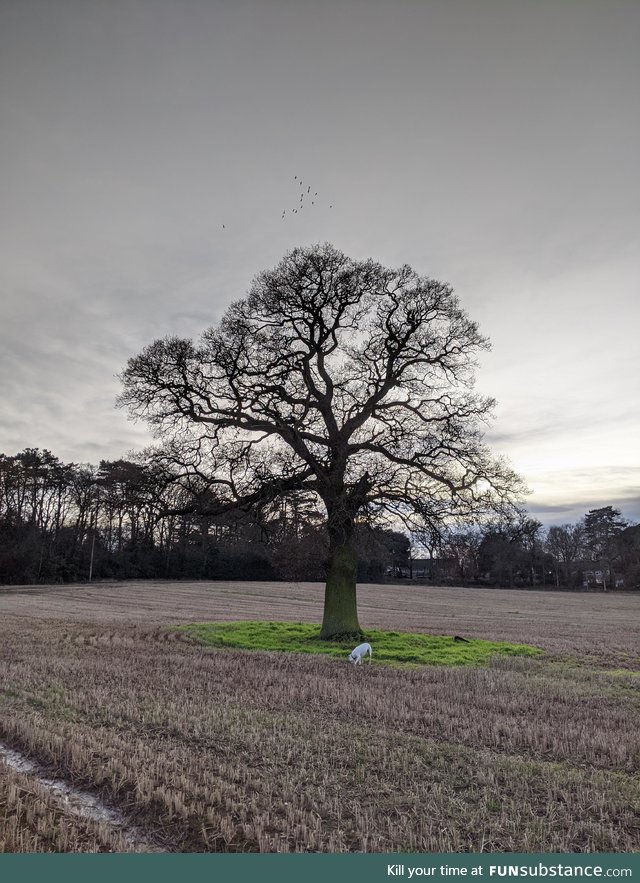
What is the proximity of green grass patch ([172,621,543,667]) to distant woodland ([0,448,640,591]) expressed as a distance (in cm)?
283

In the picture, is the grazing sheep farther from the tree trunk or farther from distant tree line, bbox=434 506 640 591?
distant tree line, bbox=434 506 640 591

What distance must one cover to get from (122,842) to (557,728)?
695cm

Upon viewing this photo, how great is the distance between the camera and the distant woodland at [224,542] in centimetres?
1986

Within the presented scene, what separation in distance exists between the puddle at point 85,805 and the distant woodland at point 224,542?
1265cm

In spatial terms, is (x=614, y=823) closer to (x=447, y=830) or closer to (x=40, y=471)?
(x=447, y=830)

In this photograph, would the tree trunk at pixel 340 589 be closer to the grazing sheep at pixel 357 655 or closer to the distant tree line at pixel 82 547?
the grazing sheep at pixel 357 655

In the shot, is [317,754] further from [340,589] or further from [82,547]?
[82,547]

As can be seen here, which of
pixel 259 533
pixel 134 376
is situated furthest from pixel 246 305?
pixel 259 533

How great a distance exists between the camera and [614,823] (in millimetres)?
5629

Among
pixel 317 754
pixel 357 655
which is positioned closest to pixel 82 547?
pixel 357 655

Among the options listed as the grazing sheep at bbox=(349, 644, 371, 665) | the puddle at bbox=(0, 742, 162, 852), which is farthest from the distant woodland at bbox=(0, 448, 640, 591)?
the puddle at bbox=(0, 742, 162, 852)

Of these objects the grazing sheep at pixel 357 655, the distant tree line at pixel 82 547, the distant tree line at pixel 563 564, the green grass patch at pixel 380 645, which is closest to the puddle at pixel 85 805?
Result: the grazing sheep at pixel 357 655

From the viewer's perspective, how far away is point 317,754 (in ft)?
24.5

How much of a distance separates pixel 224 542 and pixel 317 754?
607 inches
